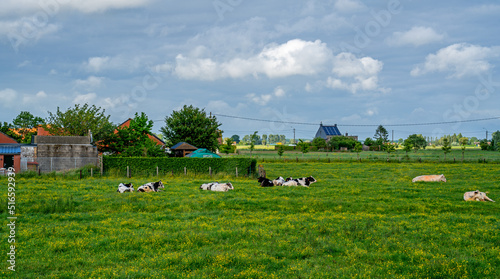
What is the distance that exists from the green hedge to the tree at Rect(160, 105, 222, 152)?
111ft

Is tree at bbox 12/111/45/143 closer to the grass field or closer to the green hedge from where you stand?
the green hedge

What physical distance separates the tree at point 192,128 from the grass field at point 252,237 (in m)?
50.5

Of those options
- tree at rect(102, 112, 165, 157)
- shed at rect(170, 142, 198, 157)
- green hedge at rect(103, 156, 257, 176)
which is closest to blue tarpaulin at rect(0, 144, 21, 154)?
tree at rect(102, 112, 165, 157)

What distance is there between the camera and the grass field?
8172 millimetres

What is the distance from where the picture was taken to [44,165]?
123 ft

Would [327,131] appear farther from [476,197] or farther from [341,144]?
[476,197]

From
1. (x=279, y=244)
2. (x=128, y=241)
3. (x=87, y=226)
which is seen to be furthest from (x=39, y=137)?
(x=279, y=244)

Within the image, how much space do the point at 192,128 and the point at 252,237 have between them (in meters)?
59.0

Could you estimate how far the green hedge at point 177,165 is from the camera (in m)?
34.2

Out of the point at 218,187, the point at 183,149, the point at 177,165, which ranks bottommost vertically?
the point at 218,187

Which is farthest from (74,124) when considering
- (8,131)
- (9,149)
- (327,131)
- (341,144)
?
(327,131)

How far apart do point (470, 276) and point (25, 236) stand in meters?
11.8

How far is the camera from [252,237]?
10758 millimetres

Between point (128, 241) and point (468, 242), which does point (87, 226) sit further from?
point (468, 242)
